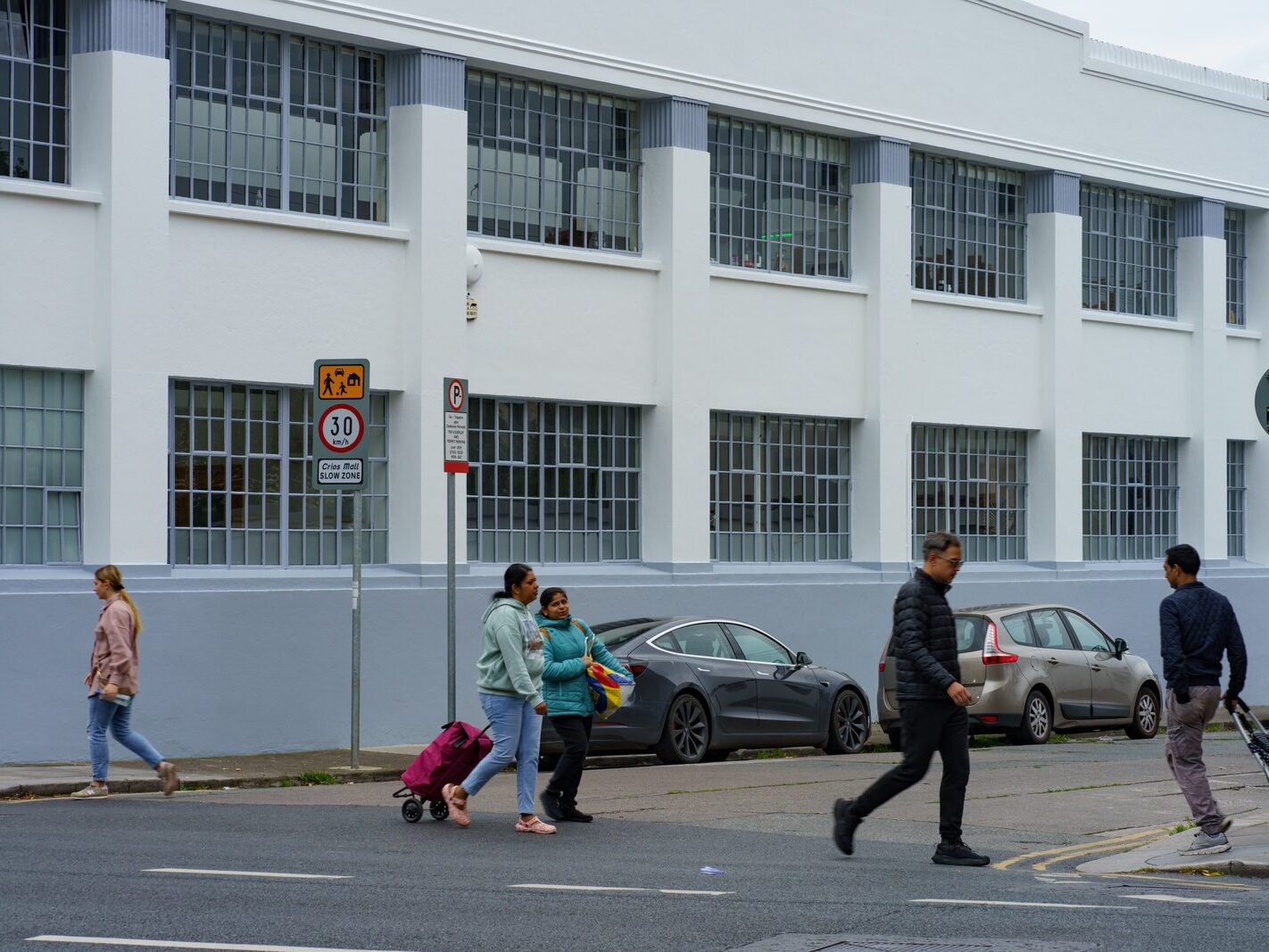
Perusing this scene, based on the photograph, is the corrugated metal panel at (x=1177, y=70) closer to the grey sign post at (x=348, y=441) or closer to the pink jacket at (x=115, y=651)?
the grey sign post at (x=348, y=441)

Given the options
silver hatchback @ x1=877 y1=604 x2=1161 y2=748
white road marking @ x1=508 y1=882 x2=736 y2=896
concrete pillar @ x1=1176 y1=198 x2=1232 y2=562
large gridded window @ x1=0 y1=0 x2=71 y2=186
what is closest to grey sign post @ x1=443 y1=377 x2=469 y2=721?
large gridded window @ x1=0 y1=0 x2=71 y2=186

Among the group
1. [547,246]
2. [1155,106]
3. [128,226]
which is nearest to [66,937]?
[128,226]

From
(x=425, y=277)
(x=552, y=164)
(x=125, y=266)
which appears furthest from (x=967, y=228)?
(x=125, y=266)

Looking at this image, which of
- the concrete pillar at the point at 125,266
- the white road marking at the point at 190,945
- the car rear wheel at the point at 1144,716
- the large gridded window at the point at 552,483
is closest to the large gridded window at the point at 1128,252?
the car rear wheel at the point at 1144,716

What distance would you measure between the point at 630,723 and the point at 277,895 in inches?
326

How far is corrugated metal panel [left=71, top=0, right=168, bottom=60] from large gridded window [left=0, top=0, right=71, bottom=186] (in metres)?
0.21

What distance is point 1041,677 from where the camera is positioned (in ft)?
67.9

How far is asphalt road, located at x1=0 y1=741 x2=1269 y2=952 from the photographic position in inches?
341

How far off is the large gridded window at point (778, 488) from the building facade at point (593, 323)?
0.05 m

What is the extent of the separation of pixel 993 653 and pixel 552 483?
5.22 m

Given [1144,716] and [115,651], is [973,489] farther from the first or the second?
[115,651]

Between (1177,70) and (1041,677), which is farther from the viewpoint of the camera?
(1177,70)

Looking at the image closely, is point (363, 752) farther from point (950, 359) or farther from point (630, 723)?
point (950, 359)

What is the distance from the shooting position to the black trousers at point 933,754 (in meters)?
11.4
